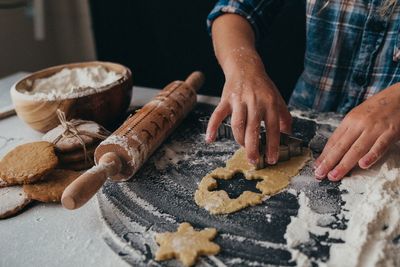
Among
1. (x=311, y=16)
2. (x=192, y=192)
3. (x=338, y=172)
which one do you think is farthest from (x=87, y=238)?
(x=311, y=16)

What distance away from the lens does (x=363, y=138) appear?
76cm

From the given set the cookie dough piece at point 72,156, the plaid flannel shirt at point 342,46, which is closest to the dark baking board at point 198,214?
the cookie dough piece at point 72,156

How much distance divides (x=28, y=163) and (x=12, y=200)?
8 cm

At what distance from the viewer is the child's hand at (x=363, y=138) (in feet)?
2.48

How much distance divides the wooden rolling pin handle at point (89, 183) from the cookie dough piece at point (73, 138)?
117 millimetres

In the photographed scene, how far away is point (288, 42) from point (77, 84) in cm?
111

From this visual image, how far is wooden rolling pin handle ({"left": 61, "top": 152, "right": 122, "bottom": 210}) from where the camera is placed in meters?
0.63

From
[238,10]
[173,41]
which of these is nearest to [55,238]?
[238,10]

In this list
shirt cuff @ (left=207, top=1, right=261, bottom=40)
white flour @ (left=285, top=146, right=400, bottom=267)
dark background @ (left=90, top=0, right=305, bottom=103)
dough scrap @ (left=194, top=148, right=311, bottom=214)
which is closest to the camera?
white flour @ (left=285, top=146, right=400, bottom=267)

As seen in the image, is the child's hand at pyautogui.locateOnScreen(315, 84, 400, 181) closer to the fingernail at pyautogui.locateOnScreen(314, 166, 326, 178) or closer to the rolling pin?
the fingernail at pyautogui.locateOnScreen(314, 166, 326, 178)

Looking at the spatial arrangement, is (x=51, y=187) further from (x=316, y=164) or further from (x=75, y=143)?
(x=316, y=164)

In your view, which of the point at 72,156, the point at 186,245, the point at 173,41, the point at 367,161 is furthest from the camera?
the point at 173,41

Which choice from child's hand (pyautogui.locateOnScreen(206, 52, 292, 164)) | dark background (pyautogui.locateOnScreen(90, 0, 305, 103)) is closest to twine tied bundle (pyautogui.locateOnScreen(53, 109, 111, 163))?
child's hand (pyautogui.locateOnScreen(206, 52, 292, 164))

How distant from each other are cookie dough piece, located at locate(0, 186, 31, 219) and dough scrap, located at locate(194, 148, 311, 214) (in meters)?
0.32
